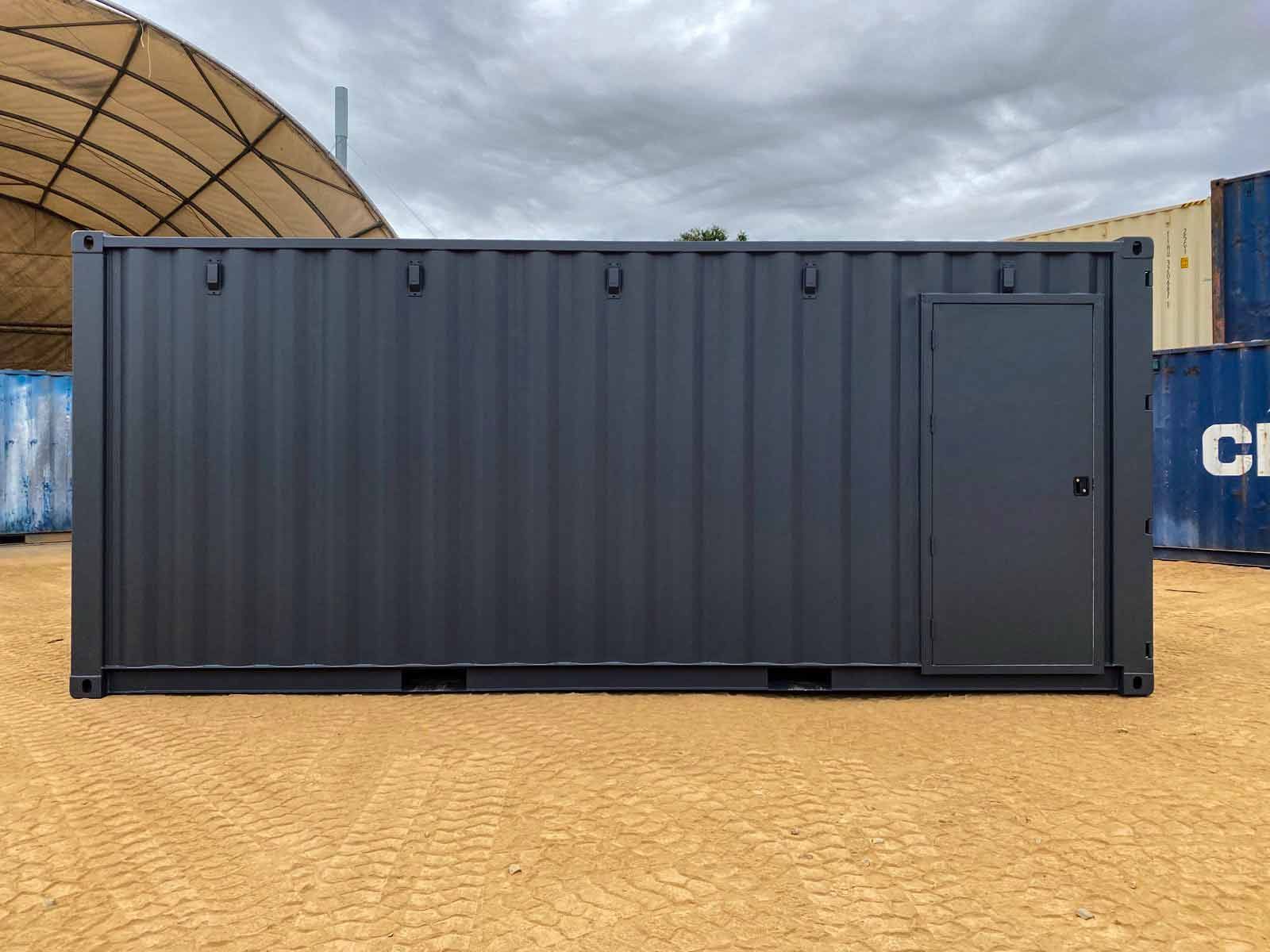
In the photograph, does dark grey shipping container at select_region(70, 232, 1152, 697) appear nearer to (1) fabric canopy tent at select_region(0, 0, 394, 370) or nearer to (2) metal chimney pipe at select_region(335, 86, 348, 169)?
(1) fabric canopy tent at select_region(0, 0, 394, 370)

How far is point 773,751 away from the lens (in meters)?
3.71

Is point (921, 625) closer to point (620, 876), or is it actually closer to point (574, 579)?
point (574, 579)

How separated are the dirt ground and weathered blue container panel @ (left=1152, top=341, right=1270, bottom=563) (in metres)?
7.16

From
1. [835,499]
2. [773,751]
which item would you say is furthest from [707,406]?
[773,751]

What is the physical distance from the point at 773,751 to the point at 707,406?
229 cm

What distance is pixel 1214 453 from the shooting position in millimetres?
10086

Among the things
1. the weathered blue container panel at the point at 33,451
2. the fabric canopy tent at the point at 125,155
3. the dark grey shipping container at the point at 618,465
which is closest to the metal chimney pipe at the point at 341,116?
the fabric canopy tent at the point at 125,155

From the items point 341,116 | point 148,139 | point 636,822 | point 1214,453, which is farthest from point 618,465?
point 341,116

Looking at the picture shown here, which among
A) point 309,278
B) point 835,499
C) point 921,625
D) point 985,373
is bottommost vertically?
point 921,625

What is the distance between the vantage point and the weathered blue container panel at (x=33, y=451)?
12.5 m

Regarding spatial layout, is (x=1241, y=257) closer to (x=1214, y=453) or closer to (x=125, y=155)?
(x=1214, y=453)

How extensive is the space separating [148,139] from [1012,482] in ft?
57.9

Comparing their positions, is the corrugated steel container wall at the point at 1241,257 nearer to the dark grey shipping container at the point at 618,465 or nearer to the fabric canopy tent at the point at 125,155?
the dark grey shipping container at the point at 618,465

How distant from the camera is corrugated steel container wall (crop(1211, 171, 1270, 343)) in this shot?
34.5 feet
